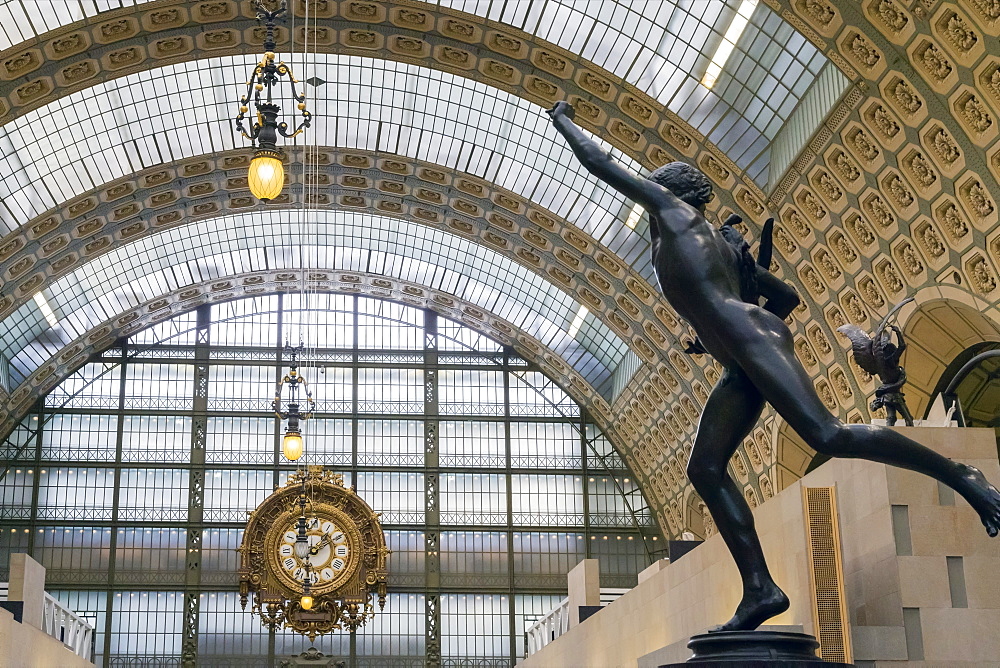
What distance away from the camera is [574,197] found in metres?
37.6

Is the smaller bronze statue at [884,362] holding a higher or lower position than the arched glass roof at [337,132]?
lower

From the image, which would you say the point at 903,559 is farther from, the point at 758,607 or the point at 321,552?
the point at 321,552

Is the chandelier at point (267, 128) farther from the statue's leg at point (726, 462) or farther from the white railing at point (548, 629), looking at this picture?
the white railing at point (548, 629)

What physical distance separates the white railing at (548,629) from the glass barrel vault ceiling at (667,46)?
1358 cm

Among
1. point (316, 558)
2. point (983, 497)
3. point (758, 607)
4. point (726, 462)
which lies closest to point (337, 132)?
point (316, 558)

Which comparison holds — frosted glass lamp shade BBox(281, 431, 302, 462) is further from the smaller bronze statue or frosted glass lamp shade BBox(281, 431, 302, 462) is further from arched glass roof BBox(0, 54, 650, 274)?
the smaller bronze statue

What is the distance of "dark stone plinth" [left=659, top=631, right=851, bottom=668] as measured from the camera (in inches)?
235

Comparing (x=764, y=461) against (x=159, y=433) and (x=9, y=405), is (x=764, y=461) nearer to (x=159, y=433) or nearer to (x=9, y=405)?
(x=159, y=433)

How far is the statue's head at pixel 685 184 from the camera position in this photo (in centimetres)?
699

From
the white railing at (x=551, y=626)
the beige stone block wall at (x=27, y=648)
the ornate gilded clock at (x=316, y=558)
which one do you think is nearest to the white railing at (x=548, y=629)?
the white railing at (x=551, y=626)

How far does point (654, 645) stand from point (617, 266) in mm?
17841

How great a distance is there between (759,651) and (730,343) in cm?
162

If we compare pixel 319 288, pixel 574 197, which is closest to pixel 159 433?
pixel 319 288

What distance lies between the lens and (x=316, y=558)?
40.7m
